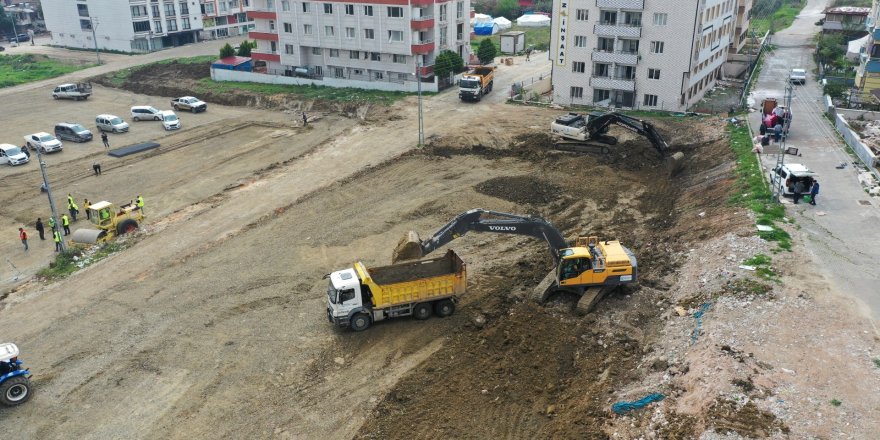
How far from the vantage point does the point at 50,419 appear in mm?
22703

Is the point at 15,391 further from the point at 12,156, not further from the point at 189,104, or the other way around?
the point at 189,104

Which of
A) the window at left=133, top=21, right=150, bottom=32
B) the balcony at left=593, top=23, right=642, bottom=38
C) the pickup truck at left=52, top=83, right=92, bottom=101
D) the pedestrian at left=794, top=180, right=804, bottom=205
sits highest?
the balcony at left=593, top=23, right=642, bottom=38

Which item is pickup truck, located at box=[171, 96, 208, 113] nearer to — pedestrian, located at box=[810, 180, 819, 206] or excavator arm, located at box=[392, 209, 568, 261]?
excavator arm, located at box=[392, 209, 568, 261]

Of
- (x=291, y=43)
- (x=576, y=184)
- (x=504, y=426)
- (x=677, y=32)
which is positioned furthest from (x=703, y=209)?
(x=291, y=43)

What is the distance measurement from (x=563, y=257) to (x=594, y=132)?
74.8 feet

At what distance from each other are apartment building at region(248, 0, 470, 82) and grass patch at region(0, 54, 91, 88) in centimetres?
3153

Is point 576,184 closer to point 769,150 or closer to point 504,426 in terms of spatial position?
point 769,150

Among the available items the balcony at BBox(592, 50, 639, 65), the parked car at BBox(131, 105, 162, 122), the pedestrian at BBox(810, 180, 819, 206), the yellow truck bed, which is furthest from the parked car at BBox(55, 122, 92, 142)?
the pedestrian at BBox(810, 180, 819, 206)

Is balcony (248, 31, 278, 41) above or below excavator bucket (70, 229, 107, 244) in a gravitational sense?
above

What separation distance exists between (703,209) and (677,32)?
25.0m

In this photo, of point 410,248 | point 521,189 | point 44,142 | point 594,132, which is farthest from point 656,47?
point 44,142

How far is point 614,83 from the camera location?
5847 cm

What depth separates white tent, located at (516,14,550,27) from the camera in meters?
107

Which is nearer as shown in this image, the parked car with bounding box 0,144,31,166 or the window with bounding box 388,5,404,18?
the parked car with bounding box 0,144,31,166
